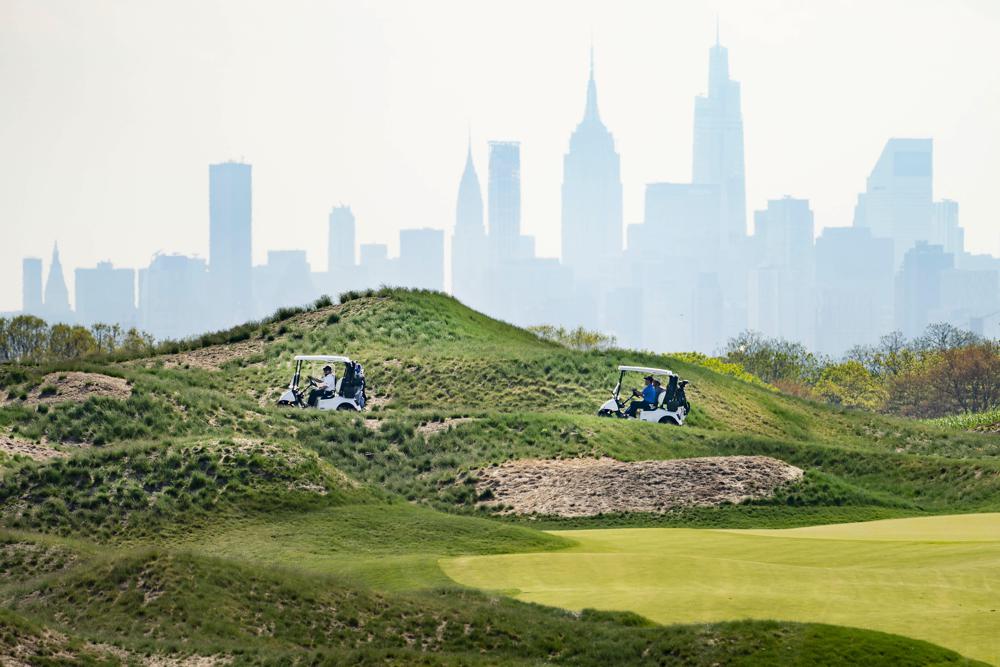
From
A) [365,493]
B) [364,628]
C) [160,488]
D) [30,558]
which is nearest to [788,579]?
[364,628]

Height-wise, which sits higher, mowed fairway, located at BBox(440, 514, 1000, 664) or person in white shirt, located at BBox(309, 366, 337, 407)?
person in white shirt, located at BBox(309, 366, 337, 407)

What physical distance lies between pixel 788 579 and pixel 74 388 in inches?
→ 1098

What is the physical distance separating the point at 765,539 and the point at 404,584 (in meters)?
9.46

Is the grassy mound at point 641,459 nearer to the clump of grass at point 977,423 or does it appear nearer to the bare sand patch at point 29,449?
the bare sand patch at point 29,449

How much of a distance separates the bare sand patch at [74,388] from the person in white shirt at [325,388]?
8452 millimetres

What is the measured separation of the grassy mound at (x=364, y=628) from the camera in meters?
17.2

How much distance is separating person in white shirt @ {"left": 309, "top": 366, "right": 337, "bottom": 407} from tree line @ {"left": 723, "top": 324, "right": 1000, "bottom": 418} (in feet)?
211

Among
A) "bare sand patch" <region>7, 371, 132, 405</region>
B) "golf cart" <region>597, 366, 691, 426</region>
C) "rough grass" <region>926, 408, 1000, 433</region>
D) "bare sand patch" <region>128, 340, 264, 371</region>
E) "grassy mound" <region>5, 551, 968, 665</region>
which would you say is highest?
"bare sand patch" <region>128, 340, 264, 371</region>

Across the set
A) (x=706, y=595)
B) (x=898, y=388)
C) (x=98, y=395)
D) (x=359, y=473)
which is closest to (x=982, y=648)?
(x=706, y=595)

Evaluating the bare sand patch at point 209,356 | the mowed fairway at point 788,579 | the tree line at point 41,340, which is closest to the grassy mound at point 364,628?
the mowed fairway at point 788,579

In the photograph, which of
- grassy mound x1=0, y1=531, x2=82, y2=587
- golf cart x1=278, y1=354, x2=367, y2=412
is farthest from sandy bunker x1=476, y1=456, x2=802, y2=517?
grassy mound x1=0, y1=531, x2=82, y2=587

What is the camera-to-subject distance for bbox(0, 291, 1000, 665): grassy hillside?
59.5 ft

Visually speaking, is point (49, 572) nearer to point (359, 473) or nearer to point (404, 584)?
point (404, 584)

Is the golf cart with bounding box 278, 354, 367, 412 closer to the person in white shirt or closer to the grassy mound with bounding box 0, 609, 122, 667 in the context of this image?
the person in white shirt
